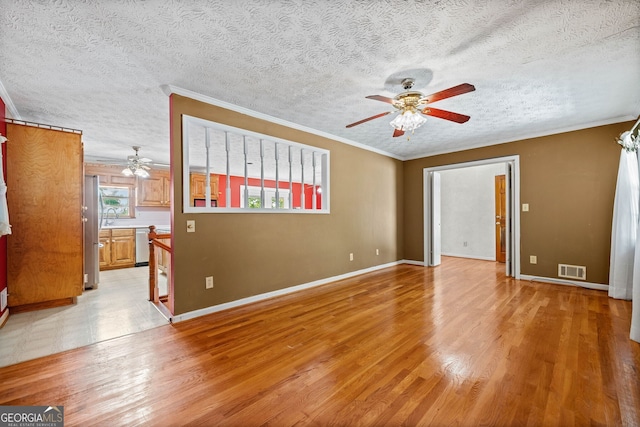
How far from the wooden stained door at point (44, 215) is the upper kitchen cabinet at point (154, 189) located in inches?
126

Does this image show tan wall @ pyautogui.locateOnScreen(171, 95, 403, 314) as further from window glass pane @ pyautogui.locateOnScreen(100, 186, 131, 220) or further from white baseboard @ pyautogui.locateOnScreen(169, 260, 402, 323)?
window glass pane @ pyautogui.locateOnScreen(100, 186, 131, 220)

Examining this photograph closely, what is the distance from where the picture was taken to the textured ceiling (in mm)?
1684

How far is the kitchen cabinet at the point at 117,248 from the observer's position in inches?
209

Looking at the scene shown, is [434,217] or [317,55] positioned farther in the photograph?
[434,217]

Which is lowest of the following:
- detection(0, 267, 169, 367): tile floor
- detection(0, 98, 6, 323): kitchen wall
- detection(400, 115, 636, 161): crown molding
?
detection(0, 267, 169, 367): tile floor

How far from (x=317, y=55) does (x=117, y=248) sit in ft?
18.9

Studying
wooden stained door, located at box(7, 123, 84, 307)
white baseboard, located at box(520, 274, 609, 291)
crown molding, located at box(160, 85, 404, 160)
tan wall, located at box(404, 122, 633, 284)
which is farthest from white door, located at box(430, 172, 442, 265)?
wooden stained door, located at box(7, 123, 84, 307)

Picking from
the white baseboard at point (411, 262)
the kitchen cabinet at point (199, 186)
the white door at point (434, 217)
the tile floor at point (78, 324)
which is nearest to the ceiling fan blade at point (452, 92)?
the tile floor at point (78, 324)

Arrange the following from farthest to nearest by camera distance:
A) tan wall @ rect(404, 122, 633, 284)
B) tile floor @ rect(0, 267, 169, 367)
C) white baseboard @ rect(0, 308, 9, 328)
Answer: tan wall @ rect(404, 122, 633, 284) → white baseboard @ rect(0, 308, 9, 328) → tile floor @ rect(0, 267, 169, 367)

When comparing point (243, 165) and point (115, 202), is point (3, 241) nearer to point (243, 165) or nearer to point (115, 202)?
point (115, 202)

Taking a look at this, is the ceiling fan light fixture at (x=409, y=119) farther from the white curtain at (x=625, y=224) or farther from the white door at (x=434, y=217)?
the white door at (x=434, y=217)

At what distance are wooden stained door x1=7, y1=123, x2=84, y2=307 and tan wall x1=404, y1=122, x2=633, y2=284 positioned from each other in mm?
6366

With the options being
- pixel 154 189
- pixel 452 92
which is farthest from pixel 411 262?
pixel 154 189

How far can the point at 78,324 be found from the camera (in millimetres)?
2668
